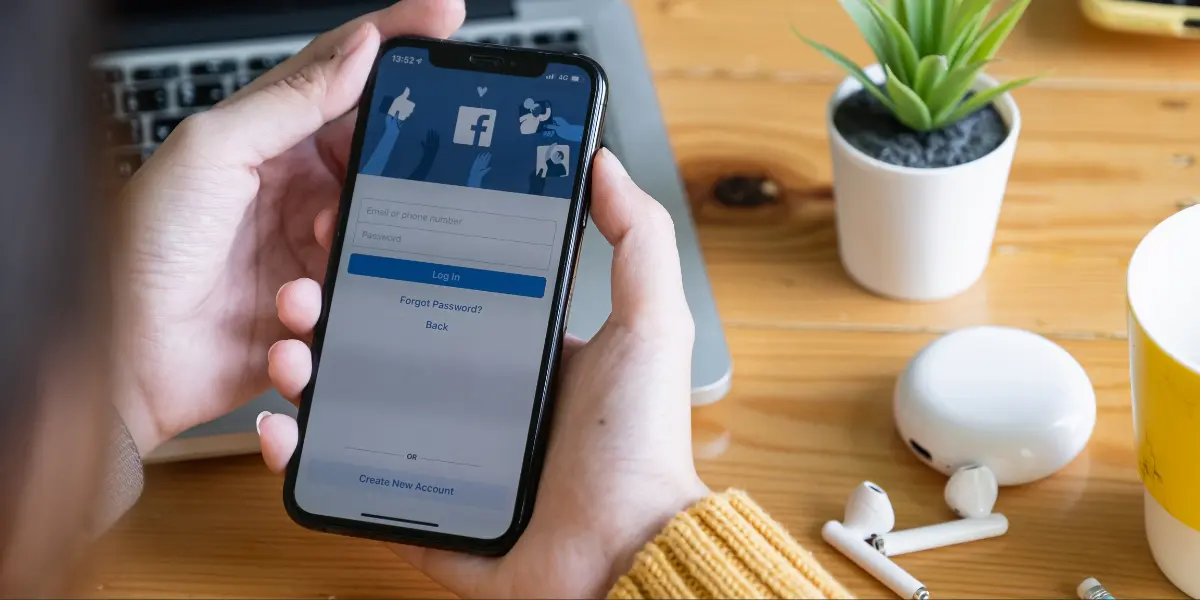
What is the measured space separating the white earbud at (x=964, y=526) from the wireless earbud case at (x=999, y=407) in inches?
0.5

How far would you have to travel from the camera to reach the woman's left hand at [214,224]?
0.60 metres

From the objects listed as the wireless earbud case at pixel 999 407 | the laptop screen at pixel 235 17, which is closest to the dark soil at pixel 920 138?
the wireless earbud case at pixel 999 407

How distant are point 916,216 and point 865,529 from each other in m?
0.18

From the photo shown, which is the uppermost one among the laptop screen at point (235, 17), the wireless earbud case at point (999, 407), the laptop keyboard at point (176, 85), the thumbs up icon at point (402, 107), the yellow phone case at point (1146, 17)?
the thumbs up icon at point (402, 107)

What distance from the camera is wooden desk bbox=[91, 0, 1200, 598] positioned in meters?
0.57

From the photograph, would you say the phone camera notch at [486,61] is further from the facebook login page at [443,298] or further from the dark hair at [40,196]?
the dark hair at [40,196]

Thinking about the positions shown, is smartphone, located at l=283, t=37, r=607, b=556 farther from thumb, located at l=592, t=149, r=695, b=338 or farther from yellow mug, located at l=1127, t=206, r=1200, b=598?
yellow mug, located at l=1127, t=206, r=1200, b=598

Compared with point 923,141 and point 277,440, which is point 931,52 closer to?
point 923,141

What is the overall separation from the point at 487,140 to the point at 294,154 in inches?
6.4

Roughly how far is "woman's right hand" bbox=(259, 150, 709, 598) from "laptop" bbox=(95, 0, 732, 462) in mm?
93

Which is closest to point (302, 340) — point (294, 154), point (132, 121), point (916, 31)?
point (294, 154)

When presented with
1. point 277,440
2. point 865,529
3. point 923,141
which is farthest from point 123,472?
point 923,141

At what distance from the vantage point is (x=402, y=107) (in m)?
0.59

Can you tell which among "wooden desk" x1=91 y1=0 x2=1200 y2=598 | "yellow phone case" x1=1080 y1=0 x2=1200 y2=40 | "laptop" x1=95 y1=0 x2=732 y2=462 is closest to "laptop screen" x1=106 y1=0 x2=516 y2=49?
"laptop" x1=95 y1=0 x2=732 y2=462
